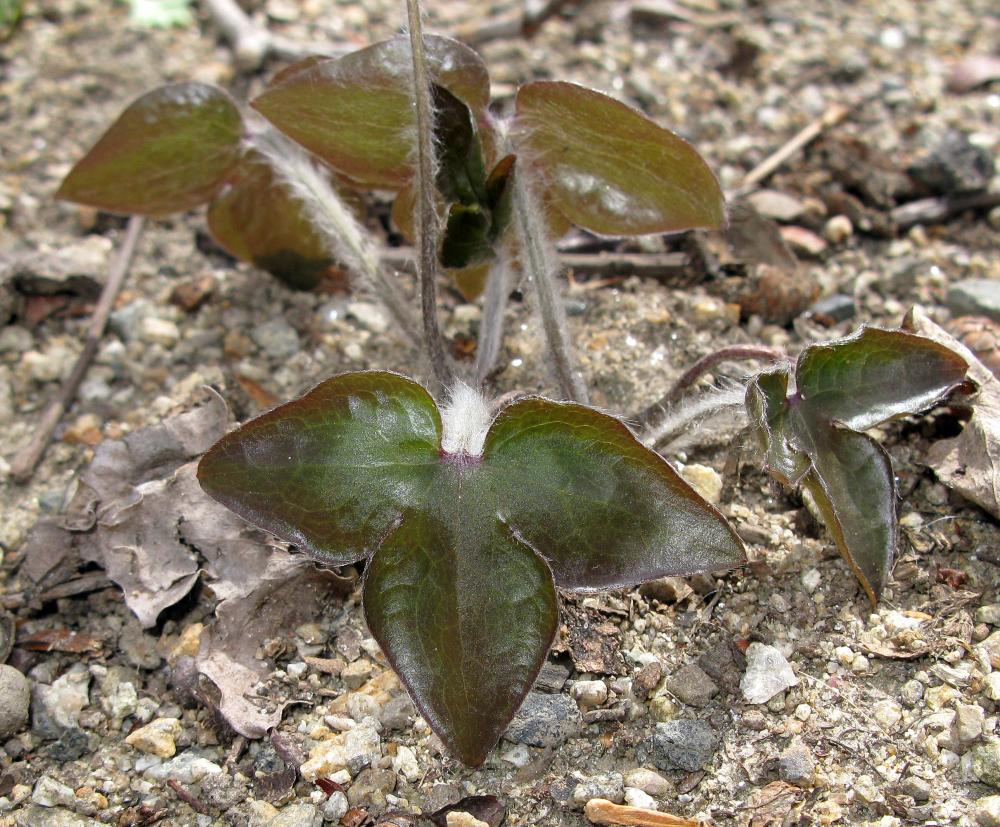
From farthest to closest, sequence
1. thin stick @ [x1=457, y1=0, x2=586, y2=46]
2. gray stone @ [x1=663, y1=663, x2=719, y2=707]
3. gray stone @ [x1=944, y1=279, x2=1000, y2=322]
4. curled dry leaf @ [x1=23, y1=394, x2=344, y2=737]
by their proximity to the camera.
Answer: thin stick @ [x1=457, y1=0, x2=586, y2=46], gray stone @ [x1=944, y1=279, x2=1000, y2=322], curled dry leaf @ [x1=23, y1=394, x2=344, y2=737], gray stone @ [x1=663, y1=663, x2=719, y2=707]

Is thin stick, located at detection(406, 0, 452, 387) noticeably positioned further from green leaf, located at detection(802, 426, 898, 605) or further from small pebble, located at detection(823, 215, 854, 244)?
small pebble, located at detection(823, 215, 854, 244)

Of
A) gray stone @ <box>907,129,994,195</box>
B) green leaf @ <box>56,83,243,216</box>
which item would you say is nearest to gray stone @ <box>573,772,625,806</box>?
green leaf @ <box>56,83,243,216</box>

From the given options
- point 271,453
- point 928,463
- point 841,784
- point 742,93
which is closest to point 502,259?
point 271,453

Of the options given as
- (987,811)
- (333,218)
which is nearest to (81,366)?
(333,218)

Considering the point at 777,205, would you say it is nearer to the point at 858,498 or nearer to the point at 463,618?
the point at 858,498

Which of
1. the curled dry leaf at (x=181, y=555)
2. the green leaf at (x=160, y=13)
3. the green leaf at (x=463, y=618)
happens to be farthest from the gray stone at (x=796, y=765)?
the green leaf at (x=160, y=13)

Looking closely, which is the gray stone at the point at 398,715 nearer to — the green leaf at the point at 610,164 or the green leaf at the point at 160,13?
the green leaf at the point at 610,164

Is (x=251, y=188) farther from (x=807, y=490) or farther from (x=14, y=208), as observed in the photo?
→ (x=807, y=490)
